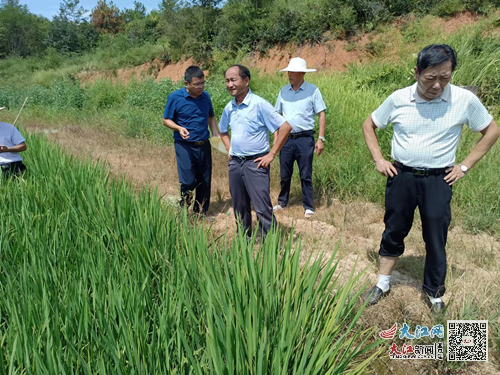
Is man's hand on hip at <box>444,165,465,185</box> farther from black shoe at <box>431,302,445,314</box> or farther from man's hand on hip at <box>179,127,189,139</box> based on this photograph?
man's hand on hip at <box>179,127,189,139</box>

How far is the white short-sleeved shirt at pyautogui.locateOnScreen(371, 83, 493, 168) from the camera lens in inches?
84.0

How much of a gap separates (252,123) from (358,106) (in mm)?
4090

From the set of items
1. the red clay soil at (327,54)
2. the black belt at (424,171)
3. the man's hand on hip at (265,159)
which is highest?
the red clay soil at (327,54)

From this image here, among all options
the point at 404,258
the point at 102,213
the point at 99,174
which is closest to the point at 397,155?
the point at 404,258

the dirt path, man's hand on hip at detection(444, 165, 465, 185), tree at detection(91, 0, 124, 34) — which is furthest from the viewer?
tree at detection(91, 0, 124, 34)

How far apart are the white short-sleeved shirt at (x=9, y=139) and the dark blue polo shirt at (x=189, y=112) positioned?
1.45 m

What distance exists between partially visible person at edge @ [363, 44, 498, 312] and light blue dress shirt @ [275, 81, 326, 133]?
171 centimetres

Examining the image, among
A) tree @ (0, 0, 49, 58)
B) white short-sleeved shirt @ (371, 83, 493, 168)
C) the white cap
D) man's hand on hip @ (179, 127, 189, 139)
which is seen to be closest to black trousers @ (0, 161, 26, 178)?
man's hand on hip @ (179, 127, 189, 139)

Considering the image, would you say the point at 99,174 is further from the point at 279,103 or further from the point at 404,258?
the point at 404,258

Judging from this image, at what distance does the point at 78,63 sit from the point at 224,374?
34.3 metres

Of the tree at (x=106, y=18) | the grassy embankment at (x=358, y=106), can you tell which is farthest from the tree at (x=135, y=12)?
the grassy embankment at (x=358, y=106)

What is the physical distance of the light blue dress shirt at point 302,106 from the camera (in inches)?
162

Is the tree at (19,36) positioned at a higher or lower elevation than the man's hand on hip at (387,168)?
higher

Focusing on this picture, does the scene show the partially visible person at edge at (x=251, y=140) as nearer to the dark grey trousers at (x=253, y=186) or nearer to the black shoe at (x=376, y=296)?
the dark grey trousers at (x=253, y=186)
